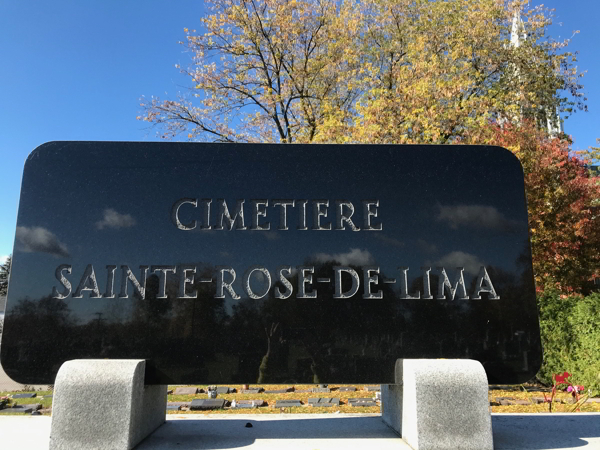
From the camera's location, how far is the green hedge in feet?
30.3

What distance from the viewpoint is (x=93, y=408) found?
3.67 meters

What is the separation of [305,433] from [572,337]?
7894 mm

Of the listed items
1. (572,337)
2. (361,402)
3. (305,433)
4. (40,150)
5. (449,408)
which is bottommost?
(361,402)

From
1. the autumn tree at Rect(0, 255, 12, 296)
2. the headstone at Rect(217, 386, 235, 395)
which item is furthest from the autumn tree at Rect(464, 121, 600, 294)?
the autumn tree at Rect(0, 255, 12, 296)

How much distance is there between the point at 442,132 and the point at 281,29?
7091 mm

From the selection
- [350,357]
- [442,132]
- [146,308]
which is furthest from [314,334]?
[442,132]

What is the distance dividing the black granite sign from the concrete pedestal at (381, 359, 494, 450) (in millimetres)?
410

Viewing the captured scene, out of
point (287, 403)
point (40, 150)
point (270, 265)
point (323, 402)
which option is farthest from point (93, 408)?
point (323, 402)

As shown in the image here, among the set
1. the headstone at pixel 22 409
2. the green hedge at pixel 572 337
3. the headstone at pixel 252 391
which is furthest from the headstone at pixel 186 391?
the green hedge at pixel 572 337

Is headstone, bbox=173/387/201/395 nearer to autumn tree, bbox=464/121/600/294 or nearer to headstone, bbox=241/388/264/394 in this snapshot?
headstone, bbox=241/388/264/394

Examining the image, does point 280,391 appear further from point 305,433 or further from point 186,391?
point 305,433

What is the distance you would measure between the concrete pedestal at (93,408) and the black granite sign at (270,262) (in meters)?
0.39

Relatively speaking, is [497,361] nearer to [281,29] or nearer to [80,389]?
[80,389]

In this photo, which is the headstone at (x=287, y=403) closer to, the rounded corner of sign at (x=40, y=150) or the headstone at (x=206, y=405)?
the headstone at (x=206, y=405)
